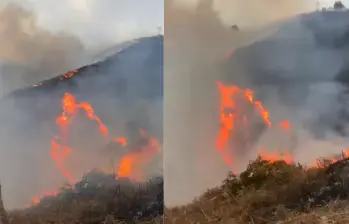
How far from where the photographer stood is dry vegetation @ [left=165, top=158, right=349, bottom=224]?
70.6 inches

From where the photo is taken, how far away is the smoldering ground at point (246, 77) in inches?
70.5

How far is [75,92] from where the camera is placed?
5.49 feet

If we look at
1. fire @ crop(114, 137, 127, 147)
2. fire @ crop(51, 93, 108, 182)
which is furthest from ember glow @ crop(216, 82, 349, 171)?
fire @ crop(51, 93, 108, 182)

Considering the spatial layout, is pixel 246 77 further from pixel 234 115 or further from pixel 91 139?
pixel 91 139

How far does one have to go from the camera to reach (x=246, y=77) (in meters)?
1.82

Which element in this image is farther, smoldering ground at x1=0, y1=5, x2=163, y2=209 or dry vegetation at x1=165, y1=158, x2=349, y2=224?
dry vegetation at x1=165, y1=158, x2=349, y2=224

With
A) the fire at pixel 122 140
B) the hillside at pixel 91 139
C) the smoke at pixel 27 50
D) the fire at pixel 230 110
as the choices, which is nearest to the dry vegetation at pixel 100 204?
the hillside at pixel 91 139

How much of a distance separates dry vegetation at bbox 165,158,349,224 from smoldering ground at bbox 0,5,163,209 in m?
0.39

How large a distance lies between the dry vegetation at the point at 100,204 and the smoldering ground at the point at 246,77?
83mm

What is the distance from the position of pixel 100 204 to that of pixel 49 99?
430 mm

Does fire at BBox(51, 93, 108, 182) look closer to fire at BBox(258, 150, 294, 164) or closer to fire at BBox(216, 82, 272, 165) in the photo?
fire at BBox(216, 82, 272, 165)

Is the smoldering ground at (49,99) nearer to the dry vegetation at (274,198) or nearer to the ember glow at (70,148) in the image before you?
the ember glow at (70,148)

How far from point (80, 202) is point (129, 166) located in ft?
0.73

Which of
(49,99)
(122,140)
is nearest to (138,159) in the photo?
(122,140)
